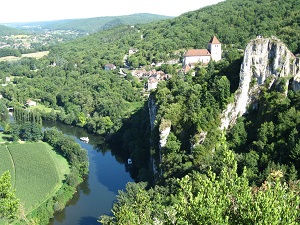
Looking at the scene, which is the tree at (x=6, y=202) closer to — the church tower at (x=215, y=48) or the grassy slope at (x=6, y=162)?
the grassy slope at (x=6, y=162)

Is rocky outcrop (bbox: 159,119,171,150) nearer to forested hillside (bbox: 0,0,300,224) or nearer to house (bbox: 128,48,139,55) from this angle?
forested hillside (bbox: 0,0,300,224)

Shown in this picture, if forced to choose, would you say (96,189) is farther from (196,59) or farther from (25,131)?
(196,59)

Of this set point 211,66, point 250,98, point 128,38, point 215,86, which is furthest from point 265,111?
point 128,38

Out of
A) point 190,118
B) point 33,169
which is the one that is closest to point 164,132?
point 190,118

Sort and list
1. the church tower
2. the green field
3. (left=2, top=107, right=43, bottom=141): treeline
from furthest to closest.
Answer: the church tower → (left=2, top=107, right=43, bottom=141): treeline → the green field

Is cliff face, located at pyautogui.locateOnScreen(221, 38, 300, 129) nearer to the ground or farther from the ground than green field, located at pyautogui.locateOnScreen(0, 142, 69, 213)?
farther from the ground

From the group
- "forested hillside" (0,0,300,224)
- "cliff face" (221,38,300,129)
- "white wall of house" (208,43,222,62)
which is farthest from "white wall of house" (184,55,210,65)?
"cliff face" (221,38,300,129)
